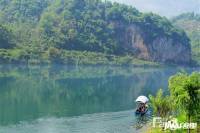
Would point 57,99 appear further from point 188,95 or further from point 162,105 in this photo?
point 188,95

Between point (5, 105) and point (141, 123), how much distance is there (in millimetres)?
24134

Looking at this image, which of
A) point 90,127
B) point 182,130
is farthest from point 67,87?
point 182,130

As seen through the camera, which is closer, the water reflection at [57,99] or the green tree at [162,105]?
the green tree at [162,105]

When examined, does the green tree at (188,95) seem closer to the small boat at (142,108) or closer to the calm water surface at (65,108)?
the calm water surface at (65,108)

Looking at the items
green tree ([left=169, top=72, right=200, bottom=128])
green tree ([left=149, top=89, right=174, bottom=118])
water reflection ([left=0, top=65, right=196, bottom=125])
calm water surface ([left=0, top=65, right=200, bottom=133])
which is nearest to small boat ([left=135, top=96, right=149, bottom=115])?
calm water surface ([left=0, top=65, right=200, bottom=133])

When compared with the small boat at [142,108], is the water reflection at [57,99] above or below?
below

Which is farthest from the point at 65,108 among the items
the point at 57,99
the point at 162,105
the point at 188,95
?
the point at 188,95

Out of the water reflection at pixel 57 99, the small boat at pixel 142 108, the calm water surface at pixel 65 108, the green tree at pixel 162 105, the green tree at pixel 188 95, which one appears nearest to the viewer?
the green tree at pixel 188 95

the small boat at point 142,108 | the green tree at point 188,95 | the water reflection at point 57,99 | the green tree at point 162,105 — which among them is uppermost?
the green tree at point 188,95

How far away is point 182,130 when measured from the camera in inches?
1658

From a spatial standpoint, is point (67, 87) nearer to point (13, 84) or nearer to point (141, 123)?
point (13, 84)

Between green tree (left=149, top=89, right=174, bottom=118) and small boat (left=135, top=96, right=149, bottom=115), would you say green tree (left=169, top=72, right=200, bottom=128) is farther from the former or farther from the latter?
small boat (left=135, top=96, right=149, bottom=115)

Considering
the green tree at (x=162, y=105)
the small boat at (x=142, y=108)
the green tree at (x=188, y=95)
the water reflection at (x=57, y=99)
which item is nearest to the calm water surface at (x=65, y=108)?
the water reflection at (x=57, y=99)

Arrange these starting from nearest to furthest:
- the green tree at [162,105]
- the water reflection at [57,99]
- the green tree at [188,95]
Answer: the green tree at [188,95] < the green tree at [162,105] < the water reflection at [57,99]
